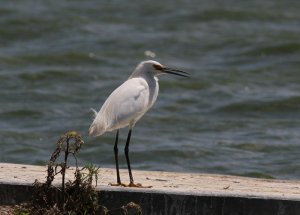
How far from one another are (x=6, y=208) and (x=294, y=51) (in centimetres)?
1505

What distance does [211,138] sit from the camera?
1581 centimetres

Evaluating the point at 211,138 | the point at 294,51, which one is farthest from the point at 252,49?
the point at 211,138

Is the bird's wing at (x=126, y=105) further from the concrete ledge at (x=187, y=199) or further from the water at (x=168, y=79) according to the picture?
the water at (x=168, y=79)

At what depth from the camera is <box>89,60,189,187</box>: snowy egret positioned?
830cm

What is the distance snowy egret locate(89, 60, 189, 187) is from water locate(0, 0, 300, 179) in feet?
15.5

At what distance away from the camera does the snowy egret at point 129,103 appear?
27.2 feet

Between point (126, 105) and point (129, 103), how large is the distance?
0.03 m

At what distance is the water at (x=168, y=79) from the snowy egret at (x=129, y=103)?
4729 mm

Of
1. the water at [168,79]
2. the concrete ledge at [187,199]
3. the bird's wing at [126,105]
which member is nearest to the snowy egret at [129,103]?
the bird's wing at [126,105]

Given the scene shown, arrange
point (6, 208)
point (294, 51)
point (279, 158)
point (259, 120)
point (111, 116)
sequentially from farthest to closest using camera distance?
point (294, 51) < point (259, 120) < point (279, 158) < point (111, 116) < point (6, 208)

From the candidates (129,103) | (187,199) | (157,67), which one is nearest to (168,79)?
(157,67)

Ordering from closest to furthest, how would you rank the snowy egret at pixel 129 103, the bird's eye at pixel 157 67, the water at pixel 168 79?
the snowy egret at pixel 129 103
the bird's eye at pixel 157 67
the water at pixel 168 79

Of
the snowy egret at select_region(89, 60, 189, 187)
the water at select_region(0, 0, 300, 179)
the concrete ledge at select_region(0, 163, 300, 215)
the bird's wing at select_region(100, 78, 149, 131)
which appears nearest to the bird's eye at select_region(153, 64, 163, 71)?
the snowy egret at select_region(89, 60, 189, 187)

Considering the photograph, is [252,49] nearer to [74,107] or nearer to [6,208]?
[74,107]
